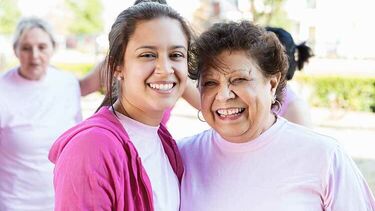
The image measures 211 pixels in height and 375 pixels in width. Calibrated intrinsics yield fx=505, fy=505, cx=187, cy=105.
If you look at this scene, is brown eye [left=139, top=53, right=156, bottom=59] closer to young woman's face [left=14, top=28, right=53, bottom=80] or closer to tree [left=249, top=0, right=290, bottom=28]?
young woman's face [left=14, top=28, right=53, bottom=80]

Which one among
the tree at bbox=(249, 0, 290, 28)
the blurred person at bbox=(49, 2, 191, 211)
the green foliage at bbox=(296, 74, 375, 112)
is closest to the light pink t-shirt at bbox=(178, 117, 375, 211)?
the blurred person at bbox=(49, 2, 191, 211)

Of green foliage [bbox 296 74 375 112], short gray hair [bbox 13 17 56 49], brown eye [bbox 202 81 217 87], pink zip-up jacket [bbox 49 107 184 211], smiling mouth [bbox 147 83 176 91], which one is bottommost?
green foliage [bbox 296 74 375 112]

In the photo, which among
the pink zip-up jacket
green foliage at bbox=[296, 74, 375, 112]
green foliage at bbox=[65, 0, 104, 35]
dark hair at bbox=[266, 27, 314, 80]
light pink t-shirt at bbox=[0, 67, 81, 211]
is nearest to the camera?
the pink zip-up jacket

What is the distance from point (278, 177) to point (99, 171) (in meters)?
0.63

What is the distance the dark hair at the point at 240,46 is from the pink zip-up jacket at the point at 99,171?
0.39 m

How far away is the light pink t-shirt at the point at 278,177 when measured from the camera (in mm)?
1614

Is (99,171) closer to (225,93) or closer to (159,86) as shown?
(159,86)

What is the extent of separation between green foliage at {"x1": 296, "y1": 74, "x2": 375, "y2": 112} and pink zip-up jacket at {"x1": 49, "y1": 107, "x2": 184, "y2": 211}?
11.6m

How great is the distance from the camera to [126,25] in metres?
1.58

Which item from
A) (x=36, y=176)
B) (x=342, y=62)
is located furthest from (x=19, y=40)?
(x=342, y=62)

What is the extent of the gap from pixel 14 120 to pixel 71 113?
0.38 metres

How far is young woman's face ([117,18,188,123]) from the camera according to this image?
1543 mm

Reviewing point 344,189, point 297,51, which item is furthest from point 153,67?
point 297,51

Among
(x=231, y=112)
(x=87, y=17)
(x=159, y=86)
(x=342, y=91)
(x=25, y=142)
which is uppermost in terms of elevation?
(x=87, y=17)
